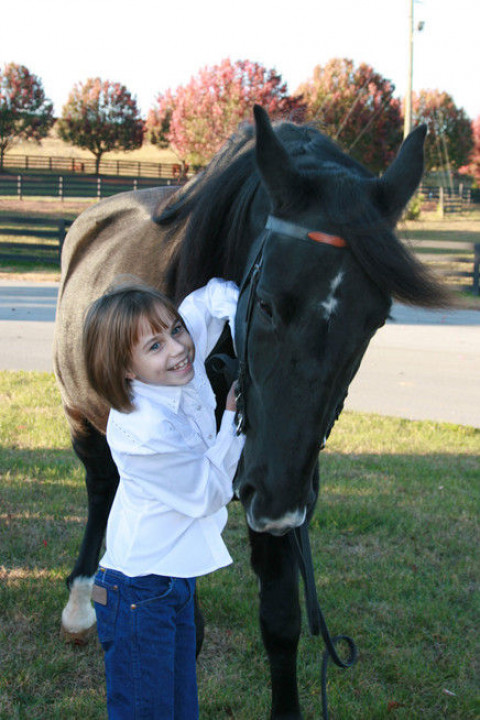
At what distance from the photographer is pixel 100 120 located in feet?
154

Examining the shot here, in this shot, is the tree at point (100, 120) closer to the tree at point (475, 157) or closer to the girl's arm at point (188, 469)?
the tree at point (475, 157)

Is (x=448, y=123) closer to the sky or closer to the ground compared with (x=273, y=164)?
closer to the sky

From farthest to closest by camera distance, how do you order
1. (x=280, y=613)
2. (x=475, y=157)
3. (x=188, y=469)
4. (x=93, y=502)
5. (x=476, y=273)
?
(x=475, y=157) < (x=476, y=273) < (x=93, y=502) < (x=280, y=613) < (x=188, y=469)

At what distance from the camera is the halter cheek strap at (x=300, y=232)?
5.61 feet

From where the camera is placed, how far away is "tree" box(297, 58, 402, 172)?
117 feet

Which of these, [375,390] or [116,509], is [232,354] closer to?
[116,509]

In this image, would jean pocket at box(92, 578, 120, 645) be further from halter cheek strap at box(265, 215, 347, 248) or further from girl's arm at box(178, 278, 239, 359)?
halter cheek strap at box(265, 215, 347, 248)

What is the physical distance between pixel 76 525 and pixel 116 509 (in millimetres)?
2480

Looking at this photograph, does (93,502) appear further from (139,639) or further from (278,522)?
(278,522)

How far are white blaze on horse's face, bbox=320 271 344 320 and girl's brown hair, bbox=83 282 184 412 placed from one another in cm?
50

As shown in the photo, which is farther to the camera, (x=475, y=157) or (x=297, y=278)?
(x=475, y=157)

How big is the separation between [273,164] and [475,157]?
56114 millimetres

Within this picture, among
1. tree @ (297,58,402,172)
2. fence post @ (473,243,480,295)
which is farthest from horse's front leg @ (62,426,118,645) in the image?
tree @ (297,58,402,172)

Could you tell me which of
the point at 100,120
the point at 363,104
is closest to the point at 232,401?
the point at 363,104
